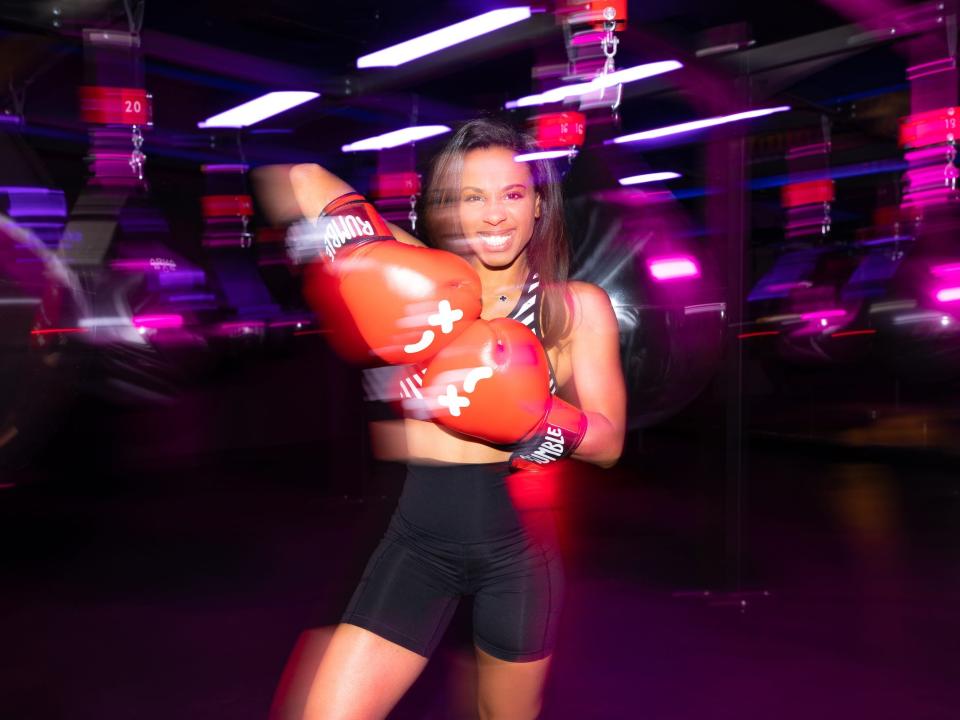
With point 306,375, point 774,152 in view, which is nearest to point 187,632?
point 306,375

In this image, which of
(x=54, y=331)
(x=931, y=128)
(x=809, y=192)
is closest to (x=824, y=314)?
(x=809, y=192)

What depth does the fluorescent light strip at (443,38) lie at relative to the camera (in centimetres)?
371

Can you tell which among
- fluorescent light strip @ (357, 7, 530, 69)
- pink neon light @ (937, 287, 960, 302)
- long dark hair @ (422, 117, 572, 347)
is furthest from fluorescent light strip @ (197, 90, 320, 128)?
pink neon light @ (937, 287, 960, 302)

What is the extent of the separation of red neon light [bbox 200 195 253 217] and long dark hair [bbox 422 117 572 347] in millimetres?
5279

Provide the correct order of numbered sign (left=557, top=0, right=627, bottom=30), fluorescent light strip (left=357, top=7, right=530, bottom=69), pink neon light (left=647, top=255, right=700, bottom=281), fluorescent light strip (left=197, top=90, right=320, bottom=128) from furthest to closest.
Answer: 1. pink neon light (left=647, top=255, right=700, bottom=281)
2. fluorescent light strip (left=197, top=90, right=320, bottom=128)
3. fluorescent light strip (left=357, top=7, right=530, bottom=69)
4. numbered sign (left=557, top=0, right=627, bottom=30)

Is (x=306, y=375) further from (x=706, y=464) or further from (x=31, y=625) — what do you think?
(x=31, y=625)

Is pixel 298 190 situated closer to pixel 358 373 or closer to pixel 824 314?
pixel 358 373

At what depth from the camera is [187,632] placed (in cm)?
325

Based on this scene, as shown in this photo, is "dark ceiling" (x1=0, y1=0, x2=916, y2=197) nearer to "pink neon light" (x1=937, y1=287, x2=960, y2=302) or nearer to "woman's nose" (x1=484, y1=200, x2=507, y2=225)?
"woman's nose" (x1=484, y1=200, x2=507, y2=225)

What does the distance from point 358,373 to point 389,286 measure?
591 centimetres

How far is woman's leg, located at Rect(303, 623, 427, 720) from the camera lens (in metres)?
1.34

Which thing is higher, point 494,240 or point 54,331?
point 494,240

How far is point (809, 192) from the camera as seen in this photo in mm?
7000

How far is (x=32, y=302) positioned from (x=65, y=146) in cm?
193
